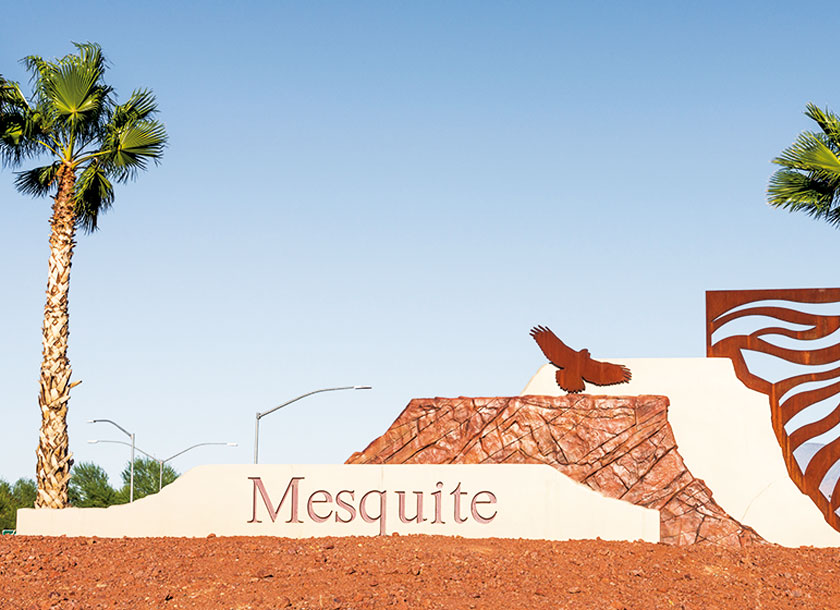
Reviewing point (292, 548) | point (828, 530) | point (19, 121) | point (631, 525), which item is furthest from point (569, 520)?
point (19, 121)

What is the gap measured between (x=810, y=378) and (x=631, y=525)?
7.50 metres

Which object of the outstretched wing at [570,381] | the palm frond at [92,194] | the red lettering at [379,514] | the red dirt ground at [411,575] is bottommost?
the red dirt ground at [411,575]

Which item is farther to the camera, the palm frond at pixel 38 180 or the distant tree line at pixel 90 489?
the distant tree line at pixel 90 489

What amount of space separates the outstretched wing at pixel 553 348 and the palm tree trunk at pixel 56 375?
34.6ft

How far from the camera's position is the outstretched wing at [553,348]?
2384cm

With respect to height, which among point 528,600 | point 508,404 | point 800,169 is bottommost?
point 528,600

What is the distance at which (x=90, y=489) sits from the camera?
64062 mm

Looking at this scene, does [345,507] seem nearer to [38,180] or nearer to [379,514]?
[379,514]

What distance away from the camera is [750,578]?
15.9 m

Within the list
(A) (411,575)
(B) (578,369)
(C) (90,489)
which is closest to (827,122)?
(B) (578,369)

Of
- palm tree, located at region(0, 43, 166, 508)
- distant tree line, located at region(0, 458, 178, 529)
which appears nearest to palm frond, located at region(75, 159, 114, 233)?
palm tree, located at region(0, 43, 166, 508)

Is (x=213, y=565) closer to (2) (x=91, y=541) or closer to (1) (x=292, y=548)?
(1) (x=292, y=548)

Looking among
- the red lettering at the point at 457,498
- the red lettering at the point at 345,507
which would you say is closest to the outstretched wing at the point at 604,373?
the red lettering at the point at 457,498

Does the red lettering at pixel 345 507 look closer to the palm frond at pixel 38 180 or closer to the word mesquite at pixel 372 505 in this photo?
the word mesquite at pixel 372 505
